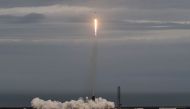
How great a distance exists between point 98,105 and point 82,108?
4.15 meters

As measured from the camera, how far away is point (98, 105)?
200 m

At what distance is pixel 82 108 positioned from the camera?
652 ft
